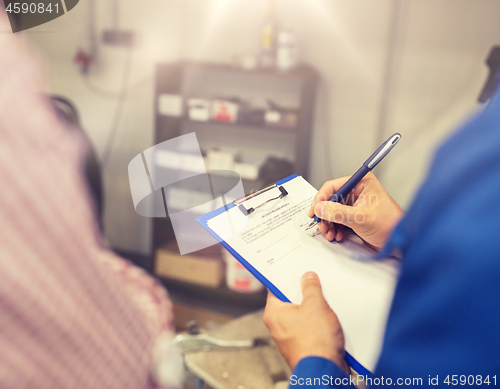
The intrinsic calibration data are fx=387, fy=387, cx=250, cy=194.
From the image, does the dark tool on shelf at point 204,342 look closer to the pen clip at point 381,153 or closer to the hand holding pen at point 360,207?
the hand holding pen at point 360,207

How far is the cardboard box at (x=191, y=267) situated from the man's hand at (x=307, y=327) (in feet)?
4.69

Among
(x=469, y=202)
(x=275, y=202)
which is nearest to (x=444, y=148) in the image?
(x=469, y=202)

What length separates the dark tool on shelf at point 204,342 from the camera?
771 mm

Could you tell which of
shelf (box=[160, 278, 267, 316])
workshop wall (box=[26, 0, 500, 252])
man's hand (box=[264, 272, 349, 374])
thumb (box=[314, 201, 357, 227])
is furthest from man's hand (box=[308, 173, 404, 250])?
shelf (box=[160, 278, 267, 316])

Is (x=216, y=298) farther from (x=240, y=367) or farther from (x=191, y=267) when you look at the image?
(x=240, y=367)

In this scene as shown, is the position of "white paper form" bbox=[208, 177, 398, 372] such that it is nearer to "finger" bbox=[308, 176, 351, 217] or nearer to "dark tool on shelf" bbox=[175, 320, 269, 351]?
"finger" bbox=[308, 176, 351, 217]

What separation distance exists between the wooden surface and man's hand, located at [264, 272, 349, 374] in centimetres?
25

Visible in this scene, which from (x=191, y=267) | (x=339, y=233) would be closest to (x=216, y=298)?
(x=191, y=267)

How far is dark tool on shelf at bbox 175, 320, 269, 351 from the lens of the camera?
0.77m

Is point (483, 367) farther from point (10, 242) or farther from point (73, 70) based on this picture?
point (73, 70)

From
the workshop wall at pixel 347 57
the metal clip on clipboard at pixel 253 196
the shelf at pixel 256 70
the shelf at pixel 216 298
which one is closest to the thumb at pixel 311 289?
the metal clip on clipboard at pixel 253 196

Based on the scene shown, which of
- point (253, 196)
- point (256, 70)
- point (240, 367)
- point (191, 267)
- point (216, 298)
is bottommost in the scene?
point (216, 298)

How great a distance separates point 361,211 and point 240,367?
386 mm

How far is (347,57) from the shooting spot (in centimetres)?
179
